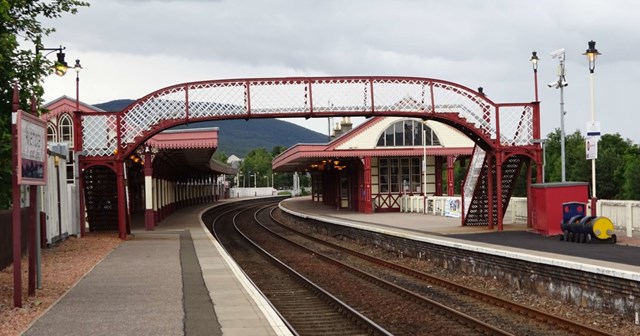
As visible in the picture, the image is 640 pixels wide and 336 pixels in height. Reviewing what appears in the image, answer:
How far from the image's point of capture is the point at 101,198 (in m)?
31.6

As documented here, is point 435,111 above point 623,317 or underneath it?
above

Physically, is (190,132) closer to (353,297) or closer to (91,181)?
(91,181)

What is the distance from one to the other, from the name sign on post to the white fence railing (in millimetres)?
15697

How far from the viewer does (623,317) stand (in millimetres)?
12023

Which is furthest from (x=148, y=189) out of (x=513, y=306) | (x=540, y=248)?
(x=513, y=306)

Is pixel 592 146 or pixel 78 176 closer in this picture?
pixel 592 146

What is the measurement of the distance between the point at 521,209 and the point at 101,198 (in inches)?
668

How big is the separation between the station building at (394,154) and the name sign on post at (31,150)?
32601 mm


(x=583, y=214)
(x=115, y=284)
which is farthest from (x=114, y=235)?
(x=583, y=214)

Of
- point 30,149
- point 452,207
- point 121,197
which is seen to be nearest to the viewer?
point 30,149

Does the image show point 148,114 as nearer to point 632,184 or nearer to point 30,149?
point 30,149

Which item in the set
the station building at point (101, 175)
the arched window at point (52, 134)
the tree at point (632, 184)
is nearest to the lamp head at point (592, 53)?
the station building at point (101, 175)

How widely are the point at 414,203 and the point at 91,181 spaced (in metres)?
20.0

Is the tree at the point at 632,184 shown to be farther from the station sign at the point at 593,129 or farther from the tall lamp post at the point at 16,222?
the tall lamp post at the point at 16,222
